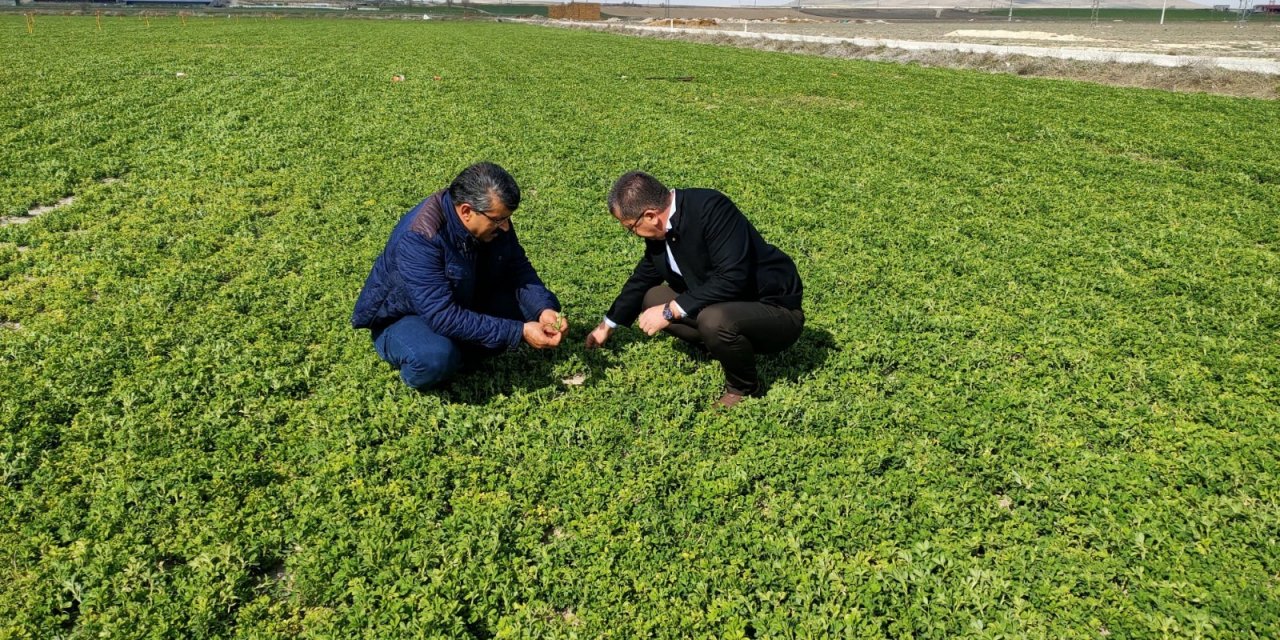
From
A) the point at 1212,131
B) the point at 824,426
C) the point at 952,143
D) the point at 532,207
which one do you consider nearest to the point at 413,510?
the point at 824,426

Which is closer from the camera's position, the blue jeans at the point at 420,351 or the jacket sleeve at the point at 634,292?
the blue jeans at the point at 420,351

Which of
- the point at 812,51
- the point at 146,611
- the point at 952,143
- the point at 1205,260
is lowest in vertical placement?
the point at 146,611

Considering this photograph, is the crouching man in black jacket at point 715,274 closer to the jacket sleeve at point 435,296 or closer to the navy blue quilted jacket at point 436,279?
the navy blue quilted jacket at point 436,279

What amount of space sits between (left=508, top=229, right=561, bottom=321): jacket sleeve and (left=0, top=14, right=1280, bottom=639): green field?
1.88 feet

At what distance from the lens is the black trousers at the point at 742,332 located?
5.29 m

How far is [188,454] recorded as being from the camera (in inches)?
196

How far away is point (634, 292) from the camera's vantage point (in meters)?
5.96

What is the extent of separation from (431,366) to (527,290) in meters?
1.05

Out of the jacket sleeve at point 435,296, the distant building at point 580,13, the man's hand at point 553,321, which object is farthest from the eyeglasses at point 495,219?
the distant building at point 580,13

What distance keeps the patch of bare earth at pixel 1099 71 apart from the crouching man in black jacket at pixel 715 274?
2335cm

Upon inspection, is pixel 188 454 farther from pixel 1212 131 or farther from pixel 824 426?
pixel 1212 131

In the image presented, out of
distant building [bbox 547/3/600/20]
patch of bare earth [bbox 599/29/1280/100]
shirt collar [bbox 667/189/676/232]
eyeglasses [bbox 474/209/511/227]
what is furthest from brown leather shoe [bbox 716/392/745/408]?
distant building [bbox 547/3/600/20]

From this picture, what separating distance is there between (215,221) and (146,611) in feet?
24.5

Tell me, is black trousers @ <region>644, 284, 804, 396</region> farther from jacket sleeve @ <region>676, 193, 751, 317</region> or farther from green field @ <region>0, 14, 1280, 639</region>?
green field @ <region>0, 14, 1280, 639</region>
